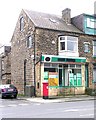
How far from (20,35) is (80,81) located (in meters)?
8.68

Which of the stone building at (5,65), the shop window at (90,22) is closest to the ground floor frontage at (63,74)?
the shop window at (90,22)

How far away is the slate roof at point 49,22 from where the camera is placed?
30.6 metres

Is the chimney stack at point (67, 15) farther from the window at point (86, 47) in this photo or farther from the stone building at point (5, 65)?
the stone building at point (5, 65)

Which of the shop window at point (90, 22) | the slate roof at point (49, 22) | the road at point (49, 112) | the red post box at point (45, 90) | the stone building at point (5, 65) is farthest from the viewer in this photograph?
the stone building at point (5, 65)

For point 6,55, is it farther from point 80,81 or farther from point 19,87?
point 80,81

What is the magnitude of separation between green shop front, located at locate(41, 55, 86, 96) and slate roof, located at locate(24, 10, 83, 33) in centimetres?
335

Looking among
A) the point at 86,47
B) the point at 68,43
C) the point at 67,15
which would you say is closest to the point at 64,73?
the point at 68,43

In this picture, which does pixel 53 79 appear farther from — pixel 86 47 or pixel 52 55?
pixel 86 47

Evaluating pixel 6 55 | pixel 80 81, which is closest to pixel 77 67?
pixel 80 81

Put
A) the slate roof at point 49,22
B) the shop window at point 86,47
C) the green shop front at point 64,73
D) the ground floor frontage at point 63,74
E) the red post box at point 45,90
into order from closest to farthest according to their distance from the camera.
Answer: the red post box at point 45,90 → the ground floor frontage at point 63,74 → the green shop front at point 64,73 → the slate roof at point 49,22 → the shop window at point 86,47

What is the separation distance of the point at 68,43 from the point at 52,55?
2591 mm

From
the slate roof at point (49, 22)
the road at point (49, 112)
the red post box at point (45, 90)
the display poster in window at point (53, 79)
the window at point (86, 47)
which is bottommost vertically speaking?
the road at point (49, 112)

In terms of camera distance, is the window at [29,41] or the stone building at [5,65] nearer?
the window at [29,41]

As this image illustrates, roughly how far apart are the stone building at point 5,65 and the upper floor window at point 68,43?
39.1ft
